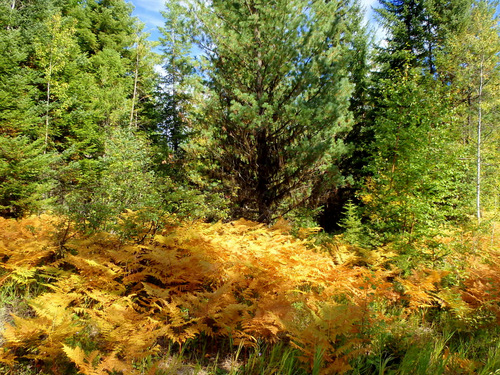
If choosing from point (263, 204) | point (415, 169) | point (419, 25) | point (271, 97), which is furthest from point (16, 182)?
point (419, 25)

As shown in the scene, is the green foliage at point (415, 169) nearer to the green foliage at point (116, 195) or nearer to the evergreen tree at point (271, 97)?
the evergreen tree at point (271, 97)

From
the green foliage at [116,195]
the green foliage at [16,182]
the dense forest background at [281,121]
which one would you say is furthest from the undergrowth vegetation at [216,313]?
the green foliage at [16,182]

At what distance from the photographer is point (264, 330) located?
2281 millimetres

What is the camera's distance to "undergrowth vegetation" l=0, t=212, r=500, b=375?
196 cm

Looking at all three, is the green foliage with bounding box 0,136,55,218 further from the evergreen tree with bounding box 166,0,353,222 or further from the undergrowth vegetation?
the evergreen tree with bounding box 166,0,353,222

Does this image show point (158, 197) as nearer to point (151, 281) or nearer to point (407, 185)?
point (151, 281)

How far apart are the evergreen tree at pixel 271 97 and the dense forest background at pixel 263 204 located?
6 cm

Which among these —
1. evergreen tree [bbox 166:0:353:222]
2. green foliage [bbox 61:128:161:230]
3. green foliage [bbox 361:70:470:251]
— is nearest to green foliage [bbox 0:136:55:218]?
green foliage [bbox 61:128:161:230]

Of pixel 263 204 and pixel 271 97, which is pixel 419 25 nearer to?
pixel 271 97

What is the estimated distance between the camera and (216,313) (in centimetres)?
239

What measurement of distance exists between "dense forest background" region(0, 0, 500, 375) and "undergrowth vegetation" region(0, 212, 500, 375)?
0.03 meters

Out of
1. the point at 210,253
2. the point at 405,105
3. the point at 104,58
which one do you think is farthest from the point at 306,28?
the point at 104,58

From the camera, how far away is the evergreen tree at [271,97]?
22.3 feet

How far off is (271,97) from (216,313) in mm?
6360
